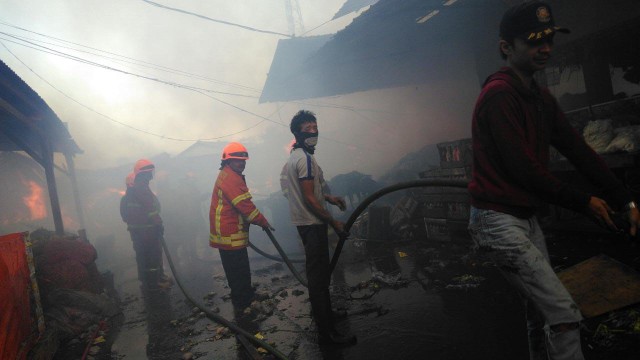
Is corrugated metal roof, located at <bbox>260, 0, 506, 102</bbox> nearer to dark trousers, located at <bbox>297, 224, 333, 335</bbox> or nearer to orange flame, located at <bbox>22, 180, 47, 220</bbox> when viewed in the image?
dark trousers, located at <bbox>297, 224, 333, 335</bbox>

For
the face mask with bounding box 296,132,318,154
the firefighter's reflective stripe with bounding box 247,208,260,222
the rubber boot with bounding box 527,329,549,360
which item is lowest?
the rubber boot with bounding box 527,329,549,360

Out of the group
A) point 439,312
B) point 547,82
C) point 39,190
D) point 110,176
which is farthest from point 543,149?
point 110,176

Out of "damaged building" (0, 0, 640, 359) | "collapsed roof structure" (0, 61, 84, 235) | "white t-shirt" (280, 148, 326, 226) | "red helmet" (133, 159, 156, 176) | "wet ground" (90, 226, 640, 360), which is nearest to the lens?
"wet ground" (90, 226, 640, 360)

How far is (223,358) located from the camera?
11.9 feet

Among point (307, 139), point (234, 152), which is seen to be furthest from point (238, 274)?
point (307, 139)

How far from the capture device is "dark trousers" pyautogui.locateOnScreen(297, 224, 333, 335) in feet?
11.3

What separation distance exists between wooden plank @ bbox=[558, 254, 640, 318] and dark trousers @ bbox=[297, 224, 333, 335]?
7.18ft

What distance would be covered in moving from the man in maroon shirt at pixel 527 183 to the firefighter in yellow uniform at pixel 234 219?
342cm

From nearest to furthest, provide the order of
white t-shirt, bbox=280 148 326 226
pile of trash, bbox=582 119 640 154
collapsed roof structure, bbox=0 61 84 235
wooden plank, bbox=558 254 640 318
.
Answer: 1. wooden plank, bbox=558 254 640 318
2. white t-shirt, bbox=280 148 326 226
3. pile of trash, bbox=582 119 640 154
4. collapsed roof structure, bbox=0 61 84 235

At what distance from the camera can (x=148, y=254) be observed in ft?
24.1

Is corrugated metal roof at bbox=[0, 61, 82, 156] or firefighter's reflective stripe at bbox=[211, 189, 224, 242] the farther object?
corrugated metal roof at bbox=[0, 61, 82, 156]

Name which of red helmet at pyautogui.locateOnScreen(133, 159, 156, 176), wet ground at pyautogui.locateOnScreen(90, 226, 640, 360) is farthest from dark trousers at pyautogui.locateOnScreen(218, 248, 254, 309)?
red helmet at pyautogui.locateOnScreen(133, 159, 156, 176)

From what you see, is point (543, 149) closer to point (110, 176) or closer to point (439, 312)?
point (439, 312)

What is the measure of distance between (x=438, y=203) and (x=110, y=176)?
26.1m
